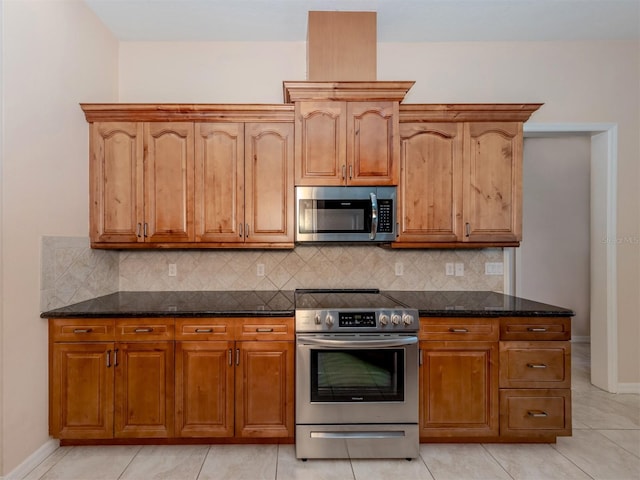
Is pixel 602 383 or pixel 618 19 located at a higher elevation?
pixel 618 19

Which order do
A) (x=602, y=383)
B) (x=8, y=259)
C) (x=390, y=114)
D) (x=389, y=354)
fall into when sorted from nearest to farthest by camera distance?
(x=8, y=259) < (x=389, y=354) < (x=390, y=114) < (x=602, y=383)

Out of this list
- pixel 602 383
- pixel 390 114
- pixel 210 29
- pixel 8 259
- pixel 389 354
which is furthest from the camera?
pixel 602 383

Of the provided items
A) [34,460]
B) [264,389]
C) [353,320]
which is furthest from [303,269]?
[34,460]

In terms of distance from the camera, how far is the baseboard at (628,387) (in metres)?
3.31

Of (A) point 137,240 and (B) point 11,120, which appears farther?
(A) point 137,240

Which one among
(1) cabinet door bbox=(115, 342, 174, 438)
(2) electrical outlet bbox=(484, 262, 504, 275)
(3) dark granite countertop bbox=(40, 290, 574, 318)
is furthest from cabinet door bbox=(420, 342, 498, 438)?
(1) cabinet door bbox=(115, 342, 174, 438)

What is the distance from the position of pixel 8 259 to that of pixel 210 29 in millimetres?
2224

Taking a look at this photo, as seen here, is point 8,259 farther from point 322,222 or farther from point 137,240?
point 322,222

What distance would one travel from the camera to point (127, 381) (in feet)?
7.82

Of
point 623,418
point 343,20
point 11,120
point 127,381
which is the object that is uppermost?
point 343,20

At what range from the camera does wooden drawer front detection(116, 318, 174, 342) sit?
2.39m

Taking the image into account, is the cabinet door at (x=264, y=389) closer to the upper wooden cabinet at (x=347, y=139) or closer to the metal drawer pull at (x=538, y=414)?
the upper wooden cabinet at (x=347, y=139)

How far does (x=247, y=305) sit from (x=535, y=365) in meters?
1.92

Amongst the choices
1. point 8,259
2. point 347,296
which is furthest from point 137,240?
point 347,296
